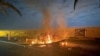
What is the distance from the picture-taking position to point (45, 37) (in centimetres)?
304

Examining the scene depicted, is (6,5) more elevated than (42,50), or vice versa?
(6,5)

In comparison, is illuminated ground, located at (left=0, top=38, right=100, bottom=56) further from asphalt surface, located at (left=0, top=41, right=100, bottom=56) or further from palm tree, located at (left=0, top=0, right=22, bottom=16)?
palm tree, located at (left=0, top=0, right=22, bottom=16)

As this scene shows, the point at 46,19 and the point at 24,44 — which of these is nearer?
the point at 24,44

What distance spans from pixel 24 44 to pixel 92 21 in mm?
1154

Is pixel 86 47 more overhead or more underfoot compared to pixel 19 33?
more underfoot

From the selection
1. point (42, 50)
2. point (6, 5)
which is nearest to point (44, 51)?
point (42, 50)

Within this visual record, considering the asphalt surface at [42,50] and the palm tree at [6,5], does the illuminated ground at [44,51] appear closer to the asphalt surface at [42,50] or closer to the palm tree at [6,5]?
the asphalt surface at [42,50]

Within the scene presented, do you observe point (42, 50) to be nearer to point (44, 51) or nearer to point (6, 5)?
point (44, 51)

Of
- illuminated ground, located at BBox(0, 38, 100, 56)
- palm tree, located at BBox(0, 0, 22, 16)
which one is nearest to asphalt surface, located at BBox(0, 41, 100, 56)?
illuminated ground, located at BBox(0, 38, 100, 56)

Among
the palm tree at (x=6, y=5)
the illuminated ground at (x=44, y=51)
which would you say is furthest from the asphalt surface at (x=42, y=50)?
the palm tree at (x=6, y=5)

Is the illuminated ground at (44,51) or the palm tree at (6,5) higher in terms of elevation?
the palm tree at (6,5)

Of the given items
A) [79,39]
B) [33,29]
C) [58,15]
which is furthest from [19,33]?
[79,39]

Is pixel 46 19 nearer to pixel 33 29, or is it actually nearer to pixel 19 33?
pixel 33 29

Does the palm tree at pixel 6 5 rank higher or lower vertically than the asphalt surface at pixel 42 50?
higher
